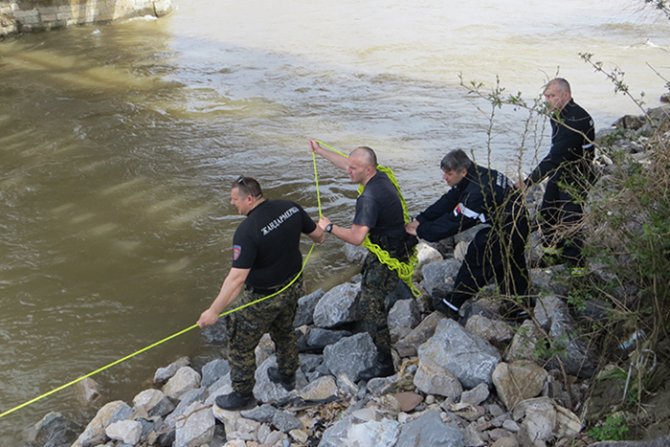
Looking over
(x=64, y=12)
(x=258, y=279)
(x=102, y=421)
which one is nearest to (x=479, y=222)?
(x=258, y=279)

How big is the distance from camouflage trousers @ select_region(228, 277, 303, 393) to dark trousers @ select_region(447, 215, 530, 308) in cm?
149

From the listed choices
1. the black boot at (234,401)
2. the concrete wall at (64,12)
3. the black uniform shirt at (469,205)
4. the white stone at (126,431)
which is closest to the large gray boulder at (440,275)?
the black uniform shirt at (469,205)

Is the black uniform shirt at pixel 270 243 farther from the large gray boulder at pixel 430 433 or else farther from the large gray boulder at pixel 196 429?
the large gray boulder at pixel 430 433

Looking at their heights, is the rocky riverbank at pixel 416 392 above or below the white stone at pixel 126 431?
above

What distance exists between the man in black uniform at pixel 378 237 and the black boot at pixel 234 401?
0.94m

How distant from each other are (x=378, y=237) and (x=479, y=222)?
833 mm

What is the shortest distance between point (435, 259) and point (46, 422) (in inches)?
168

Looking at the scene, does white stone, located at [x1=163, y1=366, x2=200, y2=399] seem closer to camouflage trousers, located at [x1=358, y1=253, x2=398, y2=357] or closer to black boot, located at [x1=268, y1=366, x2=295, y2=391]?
black boot, located at [x1=268, y1=366, x2=295, y2=391]

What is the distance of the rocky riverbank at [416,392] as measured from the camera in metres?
4.26

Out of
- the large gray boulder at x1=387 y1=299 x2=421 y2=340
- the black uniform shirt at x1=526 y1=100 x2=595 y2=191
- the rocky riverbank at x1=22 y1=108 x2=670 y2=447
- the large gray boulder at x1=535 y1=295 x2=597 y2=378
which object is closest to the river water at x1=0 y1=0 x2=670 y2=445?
the black uniform shirt at x1=526 y1=100 x2=595 y2=191

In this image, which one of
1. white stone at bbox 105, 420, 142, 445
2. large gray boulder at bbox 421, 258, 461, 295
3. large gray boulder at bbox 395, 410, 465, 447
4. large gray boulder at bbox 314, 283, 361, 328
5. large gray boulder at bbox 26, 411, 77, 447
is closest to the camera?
large gray boulder at bbox 395, 410, 465, 447

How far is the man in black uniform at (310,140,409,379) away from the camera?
17.1ft

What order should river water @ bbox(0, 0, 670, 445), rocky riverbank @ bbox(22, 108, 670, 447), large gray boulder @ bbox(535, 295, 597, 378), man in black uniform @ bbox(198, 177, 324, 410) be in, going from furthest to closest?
river water @ bbox(0, 0, 670, 445) < man in black uniform @ bbox(198, 177, 324, 410) < large gray boulder @ bbox(535, 295, 597, 378) < rocky riverbank @ bbox(22, 108, 670, 447)

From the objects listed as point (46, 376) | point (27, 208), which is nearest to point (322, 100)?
point (27, 208)
